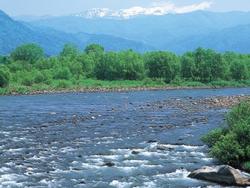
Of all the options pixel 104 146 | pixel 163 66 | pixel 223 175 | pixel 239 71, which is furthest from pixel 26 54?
pixel 223 175

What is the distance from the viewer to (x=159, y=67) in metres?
152

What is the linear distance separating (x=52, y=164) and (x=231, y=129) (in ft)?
47.3

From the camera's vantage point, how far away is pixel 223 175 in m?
32.7

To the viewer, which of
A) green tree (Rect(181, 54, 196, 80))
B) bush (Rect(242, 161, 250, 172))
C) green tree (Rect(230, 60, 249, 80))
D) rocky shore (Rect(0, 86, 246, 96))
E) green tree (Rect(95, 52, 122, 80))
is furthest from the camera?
green tree (Rect(95, 52, 122, 80))

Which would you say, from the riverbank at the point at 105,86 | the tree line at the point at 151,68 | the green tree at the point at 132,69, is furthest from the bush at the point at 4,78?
the green tree at the point at 132,69

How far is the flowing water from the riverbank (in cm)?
3933

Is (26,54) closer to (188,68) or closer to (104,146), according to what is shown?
(188,68)

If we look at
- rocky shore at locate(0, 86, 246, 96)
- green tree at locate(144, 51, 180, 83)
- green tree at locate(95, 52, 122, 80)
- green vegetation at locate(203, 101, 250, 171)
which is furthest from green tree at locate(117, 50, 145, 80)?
green vegetation at locate(203, 101, 250, 171)

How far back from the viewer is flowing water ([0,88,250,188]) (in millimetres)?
34250

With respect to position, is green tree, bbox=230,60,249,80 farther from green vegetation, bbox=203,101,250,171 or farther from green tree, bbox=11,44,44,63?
green vegetation, bbox=203,101,250,171

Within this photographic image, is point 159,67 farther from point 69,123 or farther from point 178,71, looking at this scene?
point 69,123

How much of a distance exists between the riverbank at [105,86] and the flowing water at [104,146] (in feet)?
129

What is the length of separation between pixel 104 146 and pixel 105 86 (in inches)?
3446

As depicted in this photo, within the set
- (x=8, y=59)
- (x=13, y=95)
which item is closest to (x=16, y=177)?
(x=13, y=95)
